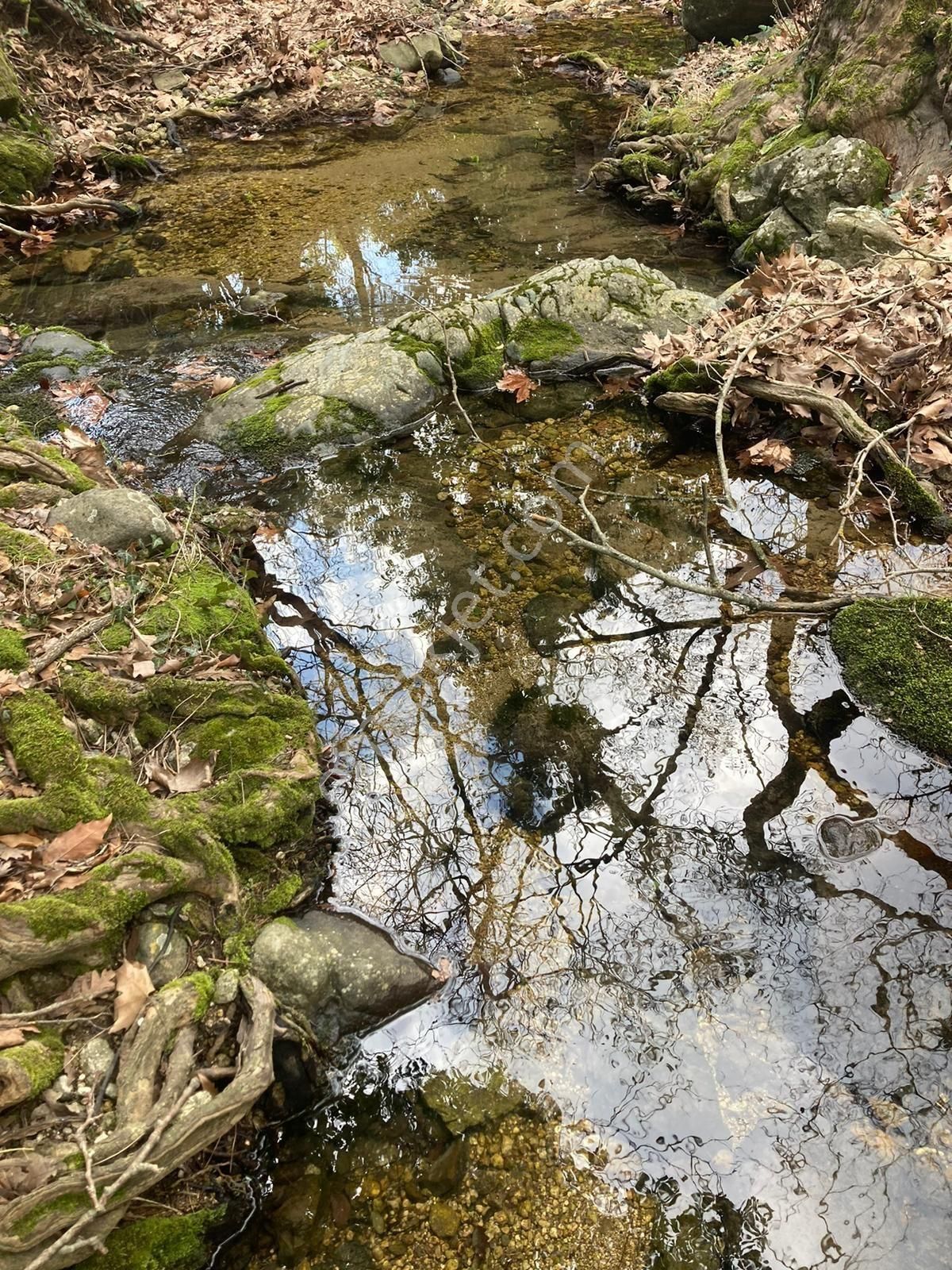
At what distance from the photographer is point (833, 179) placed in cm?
706

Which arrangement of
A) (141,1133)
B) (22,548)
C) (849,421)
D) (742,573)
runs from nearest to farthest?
(141,1133), (22,548), (742,573), (849,421)

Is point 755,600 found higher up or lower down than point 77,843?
higher up

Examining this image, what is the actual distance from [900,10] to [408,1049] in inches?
373

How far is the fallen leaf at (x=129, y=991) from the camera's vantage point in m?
2.40

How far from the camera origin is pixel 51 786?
8.88 ft

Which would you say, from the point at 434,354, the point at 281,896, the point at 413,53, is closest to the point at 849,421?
the point at 434,354

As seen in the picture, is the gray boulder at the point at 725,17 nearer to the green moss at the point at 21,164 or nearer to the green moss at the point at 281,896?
the green moss at the point at 21,164

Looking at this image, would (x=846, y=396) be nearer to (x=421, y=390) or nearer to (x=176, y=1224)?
(x=421, y=390)

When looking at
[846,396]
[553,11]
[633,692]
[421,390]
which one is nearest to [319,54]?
[553,11]

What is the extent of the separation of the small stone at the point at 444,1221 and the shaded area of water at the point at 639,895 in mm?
28

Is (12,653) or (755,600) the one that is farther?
(755,600)

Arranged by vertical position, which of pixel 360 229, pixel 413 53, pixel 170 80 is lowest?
pixel 360 229

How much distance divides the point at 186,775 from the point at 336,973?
103 centimetres

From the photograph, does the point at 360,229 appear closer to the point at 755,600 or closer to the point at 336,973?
the point at 755,600
